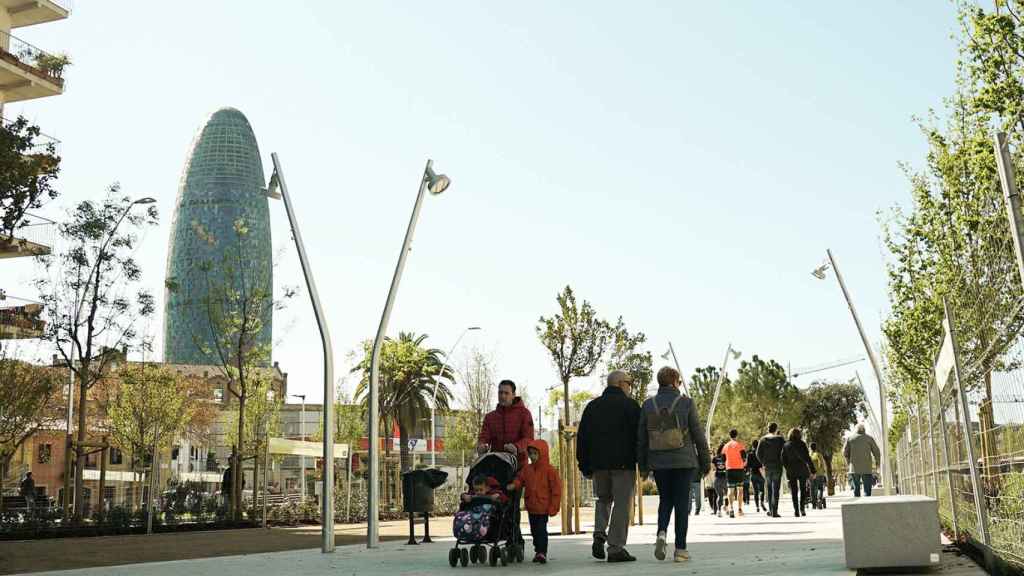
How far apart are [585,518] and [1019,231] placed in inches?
1026

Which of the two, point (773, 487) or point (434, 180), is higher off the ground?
point (434, 180)

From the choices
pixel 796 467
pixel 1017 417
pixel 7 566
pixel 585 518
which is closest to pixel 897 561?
pixel 1017 417

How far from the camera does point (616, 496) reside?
11133mm

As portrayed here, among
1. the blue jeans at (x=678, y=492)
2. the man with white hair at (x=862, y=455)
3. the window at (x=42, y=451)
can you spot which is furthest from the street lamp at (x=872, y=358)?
the window at (x=42, y=451)

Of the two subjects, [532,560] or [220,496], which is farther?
[220,496]

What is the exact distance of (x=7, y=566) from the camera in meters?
14.4

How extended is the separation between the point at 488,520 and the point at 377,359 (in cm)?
581

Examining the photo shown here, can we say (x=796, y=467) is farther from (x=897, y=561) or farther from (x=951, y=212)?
(x=897, y=561)

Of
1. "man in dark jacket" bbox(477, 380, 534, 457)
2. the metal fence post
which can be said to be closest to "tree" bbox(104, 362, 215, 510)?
"man in dark jacket" bbox(477, 380, 534, 457)

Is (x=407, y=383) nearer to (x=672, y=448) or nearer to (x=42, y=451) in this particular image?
(x=42, y=451)

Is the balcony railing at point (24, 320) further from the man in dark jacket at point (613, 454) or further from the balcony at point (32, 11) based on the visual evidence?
the man in dark jacket at point (613, 454)

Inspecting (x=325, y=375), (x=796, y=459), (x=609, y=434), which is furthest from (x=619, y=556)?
(x=796, y=459)

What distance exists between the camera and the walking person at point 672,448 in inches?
432

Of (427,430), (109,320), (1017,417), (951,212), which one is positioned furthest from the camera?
(427,430)
